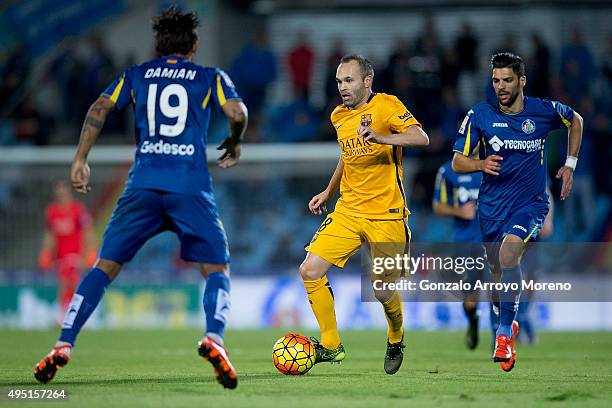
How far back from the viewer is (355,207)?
902 cm

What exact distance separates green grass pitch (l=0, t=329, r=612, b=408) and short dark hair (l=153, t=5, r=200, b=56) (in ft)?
7.42

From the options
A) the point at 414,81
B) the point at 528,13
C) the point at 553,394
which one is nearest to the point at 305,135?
the point at 414,81

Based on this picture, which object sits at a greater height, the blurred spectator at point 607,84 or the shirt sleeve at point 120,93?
the shirt sleeve at point 120,93

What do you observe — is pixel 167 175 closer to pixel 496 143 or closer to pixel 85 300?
pixel 85 300

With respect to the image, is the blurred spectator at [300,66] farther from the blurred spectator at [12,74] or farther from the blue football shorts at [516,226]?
the blue football shorts at [516,226]

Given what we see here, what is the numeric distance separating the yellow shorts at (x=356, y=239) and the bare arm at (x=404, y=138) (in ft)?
2.40

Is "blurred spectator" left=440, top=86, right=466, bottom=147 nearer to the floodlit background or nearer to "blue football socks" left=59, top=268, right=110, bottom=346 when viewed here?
→ the floodlit background

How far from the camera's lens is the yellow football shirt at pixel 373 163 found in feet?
29.3

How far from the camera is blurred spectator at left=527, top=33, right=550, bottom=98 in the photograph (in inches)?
751

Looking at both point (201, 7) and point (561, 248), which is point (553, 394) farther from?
point (201, 7)

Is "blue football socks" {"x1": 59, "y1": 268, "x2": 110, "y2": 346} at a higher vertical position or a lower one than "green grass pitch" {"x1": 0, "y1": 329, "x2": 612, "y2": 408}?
higher

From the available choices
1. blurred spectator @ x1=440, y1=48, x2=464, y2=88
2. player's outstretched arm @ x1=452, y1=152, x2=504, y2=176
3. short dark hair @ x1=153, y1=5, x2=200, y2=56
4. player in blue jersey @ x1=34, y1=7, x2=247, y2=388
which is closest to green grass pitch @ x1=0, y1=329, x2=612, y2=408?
player in blue jersey @ x1=34, y1=7, x2=247, y2=388

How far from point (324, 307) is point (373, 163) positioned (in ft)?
3.86

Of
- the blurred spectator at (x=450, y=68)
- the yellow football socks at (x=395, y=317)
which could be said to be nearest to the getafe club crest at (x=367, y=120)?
the yellow football socks at (x=395, y=317)
